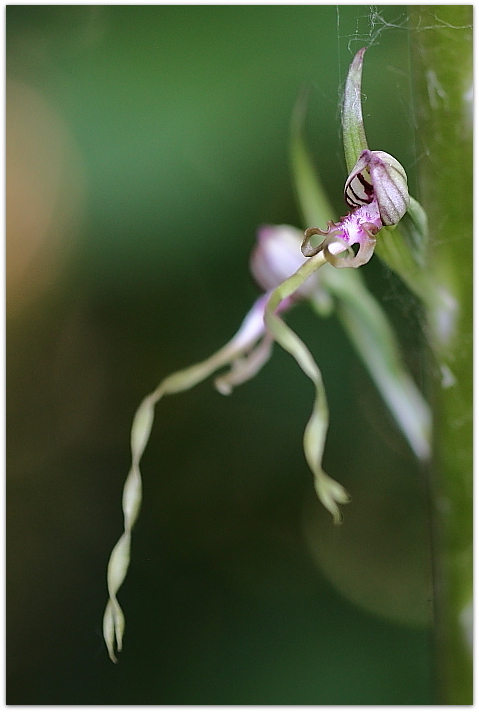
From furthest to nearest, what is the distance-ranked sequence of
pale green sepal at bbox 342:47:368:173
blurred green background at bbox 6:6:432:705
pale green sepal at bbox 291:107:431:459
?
blurred green background at bbox 6:6:432:705 < pale green sepal at bbox 291:107:431:459 < pale green sepal at bbox 342:47:368:173

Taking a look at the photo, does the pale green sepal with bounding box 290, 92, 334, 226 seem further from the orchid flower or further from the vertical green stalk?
the vertical green stalk

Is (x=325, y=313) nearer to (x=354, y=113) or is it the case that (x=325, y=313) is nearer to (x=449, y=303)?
(x=449, y=303)

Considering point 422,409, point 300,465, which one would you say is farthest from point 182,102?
point 422,409

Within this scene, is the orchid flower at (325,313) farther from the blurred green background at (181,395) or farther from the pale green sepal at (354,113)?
the blurred green background at (181,395)

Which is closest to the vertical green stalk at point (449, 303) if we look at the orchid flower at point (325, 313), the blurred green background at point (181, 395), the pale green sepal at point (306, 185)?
the orchid flower at point (325, 313)

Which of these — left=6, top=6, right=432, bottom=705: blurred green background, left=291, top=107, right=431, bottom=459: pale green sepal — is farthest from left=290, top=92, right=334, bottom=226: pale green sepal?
left=6, top=6, right=432, bottom=705: blurred green background

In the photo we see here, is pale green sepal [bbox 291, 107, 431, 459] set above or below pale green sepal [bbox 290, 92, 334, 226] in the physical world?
below
